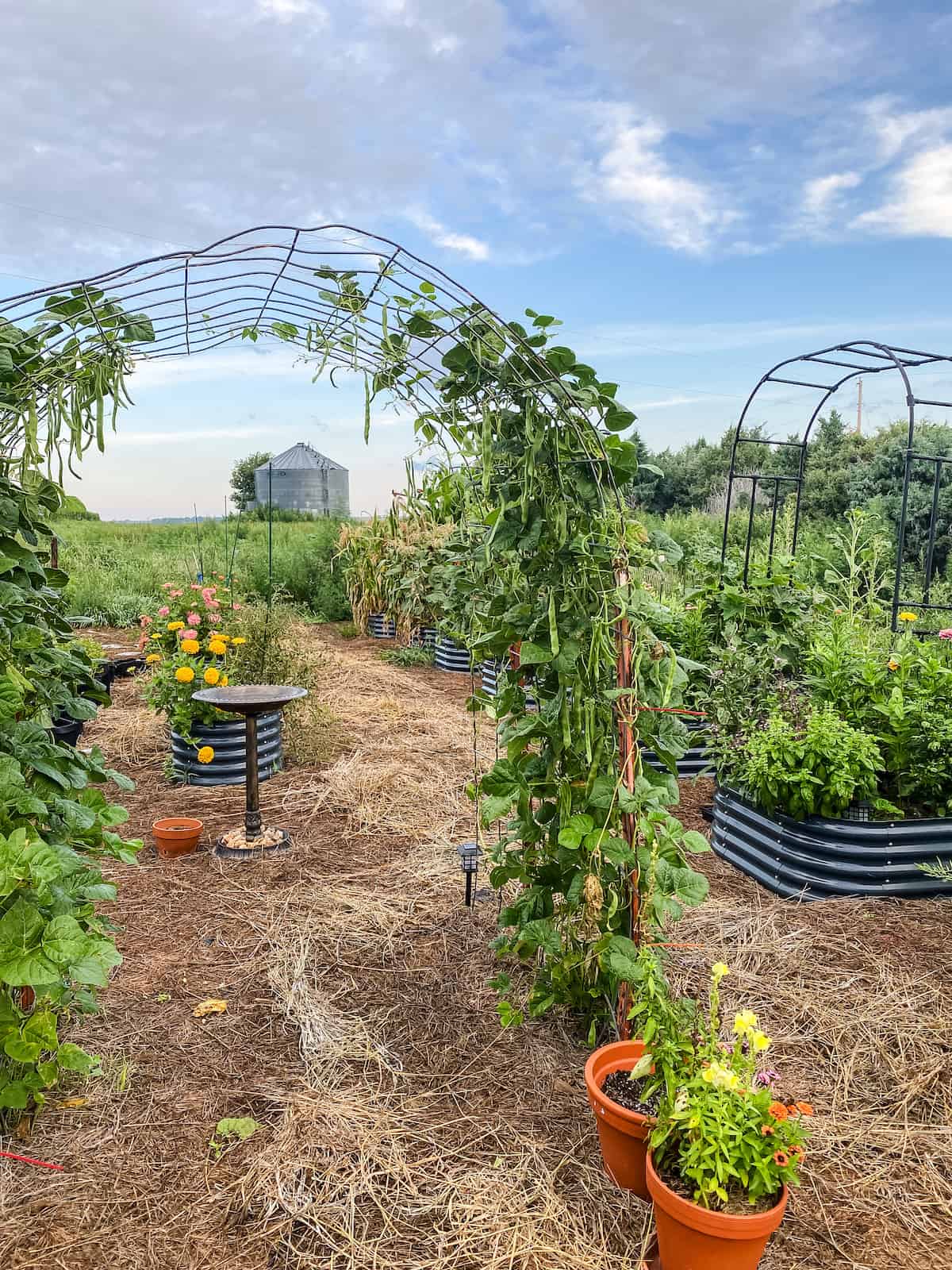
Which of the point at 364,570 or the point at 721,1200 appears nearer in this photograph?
the point at 721,1200

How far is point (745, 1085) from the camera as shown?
171 centimetres

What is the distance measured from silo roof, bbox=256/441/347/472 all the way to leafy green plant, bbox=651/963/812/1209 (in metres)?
15.3

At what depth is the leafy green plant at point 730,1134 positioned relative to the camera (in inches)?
62.2

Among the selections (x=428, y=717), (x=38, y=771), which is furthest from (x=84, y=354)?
(x=428, y=717)

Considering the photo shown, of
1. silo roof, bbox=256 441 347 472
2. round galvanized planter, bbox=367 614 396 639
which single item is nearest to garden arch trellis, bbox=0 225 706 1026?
round galvanized planter, bbox=367 614 396 639

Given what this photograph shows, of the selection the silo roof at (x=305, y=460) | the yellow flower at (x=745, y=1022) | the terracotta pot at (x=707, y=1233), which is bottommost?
the terracotta pot at (x=707, y=1233)

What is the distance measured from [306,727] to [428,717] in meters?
1.23

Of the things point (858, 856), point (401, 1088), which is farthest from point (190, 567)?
point (401, 1088)

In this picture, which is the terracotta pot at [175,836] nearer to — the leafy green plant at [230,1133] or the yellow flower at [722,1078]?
the leafy green plant at [230,1133]

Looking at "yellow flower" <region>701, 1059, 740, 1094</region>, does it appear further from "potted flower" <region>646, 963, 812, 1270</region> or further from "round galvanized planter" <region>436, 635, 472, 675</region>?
"round galvanized planter" <region>436, 635, 472, 675</region>

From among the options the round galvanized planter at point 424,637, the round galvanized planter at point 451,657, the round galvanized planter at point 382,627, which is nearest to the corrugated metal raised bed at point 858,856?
the round galvanized planter at point 451,657

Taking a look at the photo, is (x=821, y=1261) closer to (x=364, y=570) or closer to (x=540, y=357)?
(x=540, y=357)

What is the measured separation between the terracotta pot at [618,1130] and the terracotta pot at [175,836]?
2486mm

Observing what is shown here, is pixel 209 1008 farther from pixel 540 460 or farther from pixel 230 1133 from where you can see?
pixel 540 460
